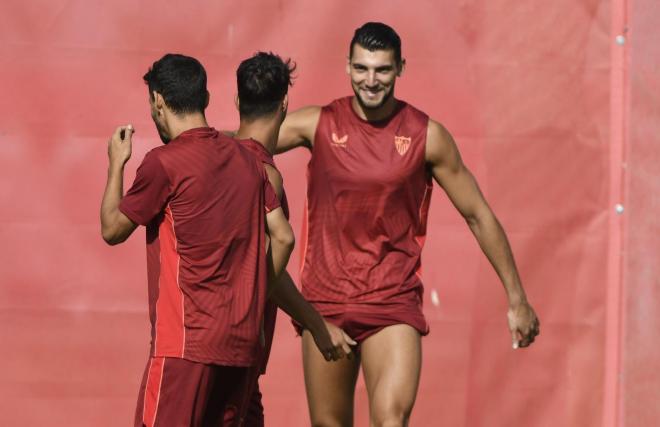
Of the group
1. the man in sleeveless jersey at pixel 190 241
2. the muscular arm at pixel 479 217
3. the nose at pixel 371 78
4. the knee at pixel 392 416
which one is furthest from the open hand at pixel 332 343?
the nose at pixel 371 78

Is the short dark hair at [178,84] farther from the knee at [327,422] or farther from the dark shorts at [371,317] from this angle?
the knee at [327,422]

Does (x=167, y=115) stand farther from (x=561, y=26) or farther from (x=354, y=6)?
(x=561, y=26)

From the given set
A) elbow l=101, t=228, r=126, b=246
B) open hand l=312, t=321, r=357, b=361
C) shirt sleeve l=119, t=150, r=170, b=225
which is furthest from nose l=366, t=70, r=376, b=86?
elbow l=101, t=228, r=126, b=246

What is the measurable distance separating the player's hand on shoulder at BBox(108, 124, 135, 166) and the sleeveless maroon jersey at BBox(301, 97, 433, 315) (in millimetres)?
1363

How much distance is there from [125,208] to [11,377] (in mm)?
2532

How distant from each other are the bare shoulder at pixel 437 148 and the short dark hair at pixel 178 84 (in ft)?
4.81

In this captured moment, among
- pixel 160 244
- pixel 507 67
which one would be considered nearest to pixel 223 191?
pixel 160 244

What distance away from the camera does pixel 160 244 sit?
16.5 feet

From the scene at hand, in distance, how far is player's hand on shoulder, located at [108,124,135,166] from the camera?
16.7 ft

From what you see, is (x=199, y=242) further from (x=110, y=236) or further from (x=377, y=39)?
(x=377, y=39)

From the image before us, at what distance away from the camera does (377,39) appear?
248 inches

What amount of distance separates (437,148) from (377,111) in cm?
29

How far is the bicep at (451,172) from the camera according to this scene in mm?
6328

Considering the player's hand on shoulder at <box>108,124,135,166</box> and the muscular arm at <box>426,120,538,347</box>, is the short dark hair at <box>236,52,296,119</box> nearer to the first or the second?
the player's hand on shoulder at <box>108,124,135,166</box>
